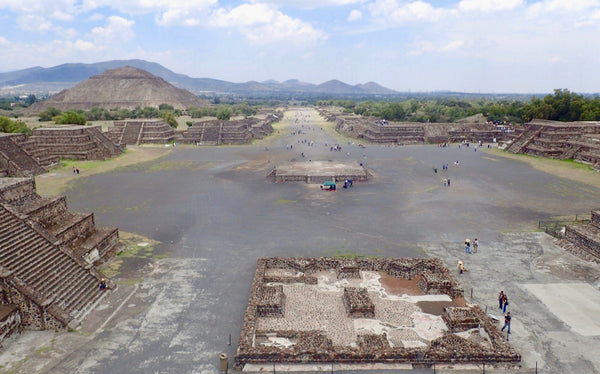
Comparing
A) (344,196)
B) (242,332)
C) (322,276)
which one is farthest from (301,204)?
(242,332)

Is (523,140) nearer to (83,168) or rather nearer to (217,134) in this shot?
(217,134)

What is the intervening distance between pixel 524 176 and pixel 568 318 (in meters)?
33.6

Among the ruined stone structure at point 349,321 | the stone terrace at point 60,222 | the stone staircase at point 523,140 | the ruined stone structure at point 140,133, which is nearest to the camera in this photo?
the ruined stone structure at point 349,321

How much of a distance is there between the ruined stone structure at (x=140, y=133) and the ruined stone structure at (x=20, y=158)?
21.9 meters

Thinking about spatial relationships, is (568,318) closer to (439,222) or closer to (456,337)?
(456,337)

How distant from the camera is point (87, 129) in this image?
2376 inches

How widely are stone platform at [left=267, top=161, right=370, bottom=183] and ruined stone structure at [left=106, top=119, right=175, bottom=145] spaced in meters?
38.0

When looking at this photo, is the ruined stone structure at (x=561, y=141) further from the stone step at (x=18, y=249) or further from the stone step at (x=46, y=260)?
the stone step at (x=18, y=249)

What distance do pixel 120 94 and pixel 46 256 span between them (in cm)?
17559

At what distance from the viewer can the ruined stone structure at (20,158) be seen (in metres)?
42.8

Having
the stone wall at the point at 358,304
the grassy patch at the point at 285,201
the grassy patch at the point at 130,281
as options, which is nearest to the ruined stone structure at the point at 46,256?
the grassy patch at the point at 130,281

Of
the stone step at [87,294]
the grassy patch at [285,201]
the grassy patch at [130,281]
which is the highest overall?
the grassy patch at [285,201]

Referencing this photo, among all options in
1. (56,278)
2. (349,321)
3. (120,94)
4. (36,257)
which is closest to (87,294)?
(56,278)

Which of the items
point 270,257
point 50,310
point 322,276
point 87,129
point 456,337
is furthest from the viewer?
point 87,129
